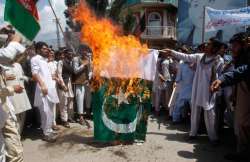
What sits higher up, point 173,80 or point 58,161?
point 173,80

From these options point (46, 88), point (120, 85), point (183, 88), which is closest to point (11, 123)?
point (46, 88)

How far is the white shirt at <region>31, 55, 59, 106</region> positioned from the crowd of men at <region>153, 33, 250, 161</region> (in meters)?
2.51

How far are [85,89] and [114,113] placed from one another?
121 inches

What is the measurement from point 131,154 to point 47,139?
6.79ft

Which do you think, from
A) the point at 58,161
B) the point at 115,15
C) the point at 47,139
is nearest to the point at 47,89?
the point at 47,139

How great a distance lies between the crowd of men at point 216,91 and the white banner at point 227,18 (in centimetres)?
322

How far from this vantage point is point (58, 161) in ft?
20.5

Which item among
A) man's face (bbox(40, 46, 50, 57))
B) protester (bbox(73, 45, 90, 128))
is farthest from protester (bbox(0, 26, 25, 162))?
protester (bbox(73, 45, 90, 128))

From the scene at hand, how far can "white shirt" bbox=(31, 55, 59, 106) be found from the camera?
7.45 meters

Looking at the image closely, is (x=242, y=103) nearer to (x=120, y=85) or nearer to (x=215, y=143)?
(x=215, y=143)

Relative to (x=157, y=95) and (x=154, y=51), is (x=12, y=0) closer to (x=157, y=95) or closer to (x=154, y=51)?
(x=154, y=51)

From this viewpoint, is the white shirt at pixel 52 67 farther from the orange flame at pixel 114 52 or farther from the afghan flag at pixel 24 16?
the orange flame at pixel 114 52

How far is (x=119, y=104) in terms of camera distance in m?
7.04

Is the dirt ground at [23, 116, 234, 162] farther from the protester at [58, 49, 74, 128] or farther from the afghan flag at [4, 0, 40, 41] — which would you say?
the afghan flag at [4, 0, 40, 41]
